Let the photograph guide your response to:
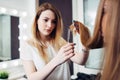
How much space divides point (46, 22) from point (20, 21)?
13.3 inches

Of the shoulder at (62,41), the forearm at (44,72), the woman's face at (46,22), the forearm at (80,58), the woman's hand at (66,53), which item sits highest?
the woman's face at (46,22)

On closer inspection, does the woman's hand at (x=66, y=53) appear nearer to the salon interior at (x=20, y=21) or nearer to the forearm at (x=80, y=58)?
the forearm at (x=80, y=58)

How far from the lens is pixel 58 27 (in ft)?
3.19

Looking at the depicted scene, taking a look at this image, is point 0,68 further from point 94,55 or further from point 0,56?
point 94,55

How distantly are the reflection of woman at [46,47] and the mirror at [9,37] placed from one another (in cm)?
24

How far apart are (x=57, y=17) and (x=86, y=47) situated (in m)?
0.22

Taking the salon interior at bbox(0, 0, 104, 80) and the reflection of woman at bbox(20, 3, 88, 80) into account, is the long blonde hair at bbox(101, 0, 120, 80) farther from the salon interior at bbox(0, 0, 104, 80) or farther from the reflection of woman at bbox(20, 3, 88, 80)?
the salon interior at bbox(0, 0, 104, 80)

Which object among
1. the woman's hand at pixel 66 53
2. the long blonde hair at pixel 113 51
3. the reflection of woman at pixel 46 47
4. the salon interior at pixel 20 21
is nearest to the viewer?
the long blonde hair at pixel 113 51

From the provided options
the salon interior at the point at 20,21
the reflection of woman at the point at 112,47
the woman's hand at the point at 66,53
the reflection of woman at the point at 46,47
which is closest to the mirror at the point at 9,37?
the salon interior at the point at 20,21

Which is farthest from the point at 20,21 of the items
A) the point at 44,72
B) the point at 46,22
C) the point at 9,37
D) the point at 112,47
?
the point at 112,47

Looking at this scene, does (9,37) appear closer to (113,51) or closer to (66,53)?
(66,53)

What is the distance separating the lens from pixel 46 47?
95cm

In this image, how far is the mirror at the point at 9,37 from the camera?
3.72 ft

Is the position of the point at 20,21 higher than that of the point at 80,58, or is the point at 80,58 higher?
the point at 20,21
